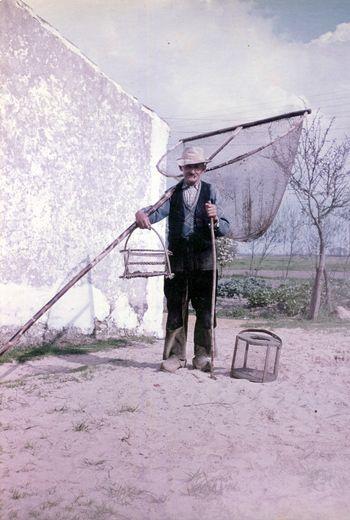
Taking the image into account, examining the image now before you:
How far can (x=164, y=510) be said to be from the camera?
2.16 m

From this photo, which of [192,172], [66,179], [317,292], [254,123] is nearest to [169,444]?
[192,172]

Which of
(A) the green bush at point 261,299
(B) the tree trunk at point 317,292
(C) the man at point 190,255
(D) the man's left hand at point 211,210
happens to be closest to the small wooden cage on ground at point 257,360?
(C) the man at point 190,255

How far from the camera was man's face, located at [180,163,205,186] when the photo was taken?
441cm

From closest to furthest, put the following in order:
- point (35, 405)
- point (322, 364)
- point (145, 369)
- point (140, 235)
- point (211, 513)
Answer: point (211, 513)
point (35, 405)
point (145, 369)
point (322, 364)
point (140, 235)

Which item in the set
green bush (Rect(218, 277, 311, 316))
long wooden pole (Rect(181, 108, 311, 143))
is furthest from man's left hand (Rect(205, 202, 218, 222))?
green bush (Rect(218, 277, 311, 316))

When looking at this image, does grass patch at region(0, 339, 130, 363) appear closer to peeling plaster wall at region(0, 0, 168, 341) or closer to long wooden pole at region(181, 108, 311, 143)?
peeling plaster wall at region(0, 0, 168, 341)

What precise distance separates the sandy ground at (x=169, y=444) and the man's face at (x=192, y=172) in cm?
184

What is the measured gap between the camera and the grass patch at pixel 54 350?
16.2 ft

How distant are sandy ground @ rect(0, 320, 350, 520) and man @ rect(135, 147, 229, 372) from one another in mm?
287

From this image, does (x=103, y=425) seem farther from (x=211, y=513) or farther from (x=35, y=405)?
(x=211, y=513)

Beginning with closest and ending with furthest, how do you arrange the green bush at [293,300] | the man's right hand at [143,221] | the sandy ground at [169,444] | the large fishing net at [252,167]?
the sandy ground at [169,444], the man's right hand at [143,221], the large fishing net at [252,167], the green bush at [293,300]

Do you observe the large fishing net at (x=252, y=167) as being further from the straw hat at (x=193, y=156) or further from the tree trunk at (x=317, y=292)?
the tree trunk at (x=317, y=292)

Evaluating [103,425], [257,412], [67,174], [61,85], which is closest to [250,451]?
[257,412]

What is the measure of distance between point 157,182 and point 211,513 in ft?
17.9
